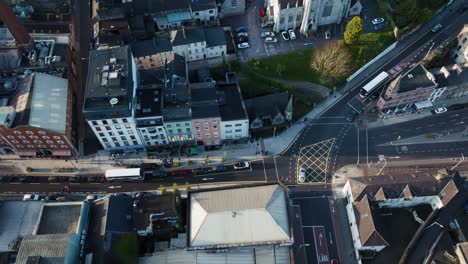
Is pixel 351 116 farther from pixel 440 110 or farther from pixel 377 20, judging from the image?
pixel 377 20

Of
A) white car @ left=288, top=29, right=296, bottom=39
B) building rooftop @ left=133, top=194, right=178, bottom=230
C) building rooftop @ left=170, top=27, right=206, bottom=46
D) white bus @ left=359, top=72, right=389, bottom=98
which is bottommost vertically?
building rooftop @ left=133, top=194, right=178, bottom=230

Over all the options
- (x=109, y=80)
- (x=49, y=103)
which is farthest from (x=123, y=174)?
(x=49, y=103)

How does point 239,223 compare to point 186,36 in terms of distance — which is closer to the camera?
point 239,223

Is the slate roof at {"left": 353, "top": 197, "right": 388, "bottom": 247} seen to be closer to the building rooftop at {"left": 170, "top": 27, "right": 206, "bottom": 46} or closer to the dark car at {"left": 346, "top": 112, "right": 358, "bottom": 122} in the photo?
the dark car at {"left": 346, "top": 112, "right": 358, "bottom": 122}

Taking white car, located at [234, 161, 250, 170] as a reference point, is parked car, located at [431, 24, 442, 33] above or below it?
above

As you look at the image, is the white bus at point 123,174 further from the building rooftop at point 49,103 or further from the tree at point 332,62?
the tree at point 332,62

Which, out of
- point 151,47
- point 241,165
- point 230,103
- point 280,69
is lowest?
point 241,165

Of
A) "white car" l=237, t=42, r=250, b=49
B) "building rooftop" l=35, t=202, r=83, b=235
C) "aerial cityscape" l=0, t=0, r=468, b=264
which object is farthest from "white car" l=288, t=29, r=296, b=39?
"building rooftop" l=35, t=202, r=83, b=235
